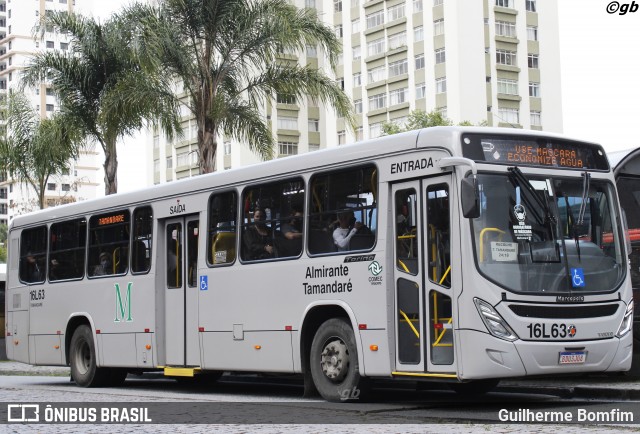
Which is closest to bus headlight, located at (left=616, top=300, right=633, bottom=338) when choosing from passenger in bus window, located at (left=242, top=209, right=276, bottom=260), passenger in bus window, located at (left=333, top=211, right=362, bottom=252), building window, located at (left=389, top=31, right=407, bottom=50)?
passenger in bus window, located at (left=333, top=211, right=362, bottom=252)

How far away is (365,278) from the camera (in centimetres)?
1327

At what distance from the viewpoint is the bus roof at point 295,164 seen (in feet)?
41.1

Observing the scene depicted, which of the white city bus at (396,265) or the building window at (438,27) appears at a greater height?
the building window at (438,27)

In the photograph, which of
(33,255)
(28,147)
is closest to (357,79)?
(28,147)

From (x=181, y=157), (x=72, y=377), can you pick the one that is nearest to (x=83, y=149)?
(x=72, y=377)

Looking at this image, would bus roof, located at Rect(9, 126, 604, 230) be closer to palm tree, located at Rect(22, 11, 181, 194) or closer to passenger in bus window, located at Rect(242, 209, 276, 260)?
passenger in bus window, located at Rect(242, 209, 276, 260)

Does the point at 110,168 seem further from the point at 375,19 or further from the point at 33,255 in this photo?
the point at 375,19

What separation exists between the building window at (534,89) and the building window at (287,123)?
66.5 ft

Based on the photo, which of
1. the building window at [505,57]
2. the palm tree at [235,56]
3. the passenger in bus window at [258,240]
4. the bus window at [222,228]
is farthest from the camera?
the building window at [505,57]

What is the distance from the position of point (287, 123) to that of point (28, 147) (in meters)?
60.0

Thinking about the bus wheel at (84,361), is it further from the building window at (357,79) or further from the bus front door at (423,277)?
the building window at (357,79)

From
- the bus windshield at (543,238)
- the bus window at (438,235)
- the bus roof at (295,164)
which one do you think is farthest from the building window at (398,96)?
the bus window at (438,235)

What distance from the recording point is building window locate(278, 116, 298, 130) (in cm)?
9262

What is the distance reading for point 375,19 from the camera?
88.8 metres
